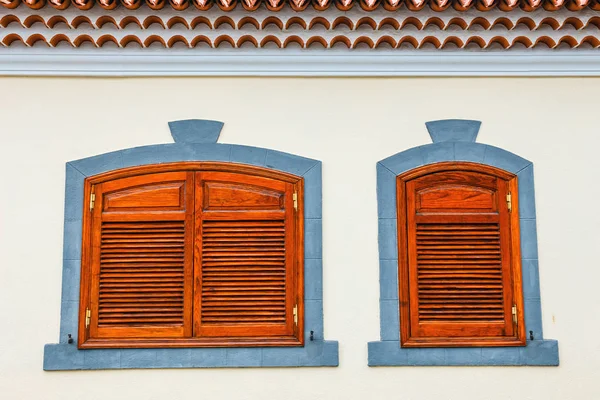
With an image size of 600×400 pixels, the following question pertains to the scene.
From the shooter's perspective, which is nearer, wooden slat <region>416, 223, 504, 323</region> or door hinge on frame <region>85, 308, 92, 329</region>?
A: door hinge on frame <region>85, 308, 92, 329</region>

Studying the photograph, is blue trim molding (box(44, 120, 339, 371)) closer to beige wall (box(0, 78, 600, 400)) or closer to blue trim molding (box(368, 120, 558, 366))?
beige wall (box(0, 78, 600, 400))

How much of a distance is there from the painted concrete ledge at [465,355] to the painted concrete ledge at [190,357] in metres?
0.35

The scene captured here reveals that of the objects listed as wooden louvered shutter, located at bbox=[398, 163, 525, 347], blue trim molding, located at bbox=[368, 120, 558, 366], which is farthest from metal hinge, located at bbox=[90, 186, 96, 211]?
wooden louvered shutter, located at bbox=[398, 163, 525, 347]

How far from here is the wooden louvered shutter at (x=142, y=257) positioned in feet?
16.4

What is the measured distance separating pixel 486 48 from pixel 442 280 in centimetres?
181

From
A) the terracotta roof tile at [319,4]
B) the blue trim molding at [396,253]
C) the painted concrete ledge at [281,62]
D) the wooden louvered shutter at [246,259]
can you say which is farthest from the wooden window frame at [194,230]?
the terracotta roof tile at [319,4]

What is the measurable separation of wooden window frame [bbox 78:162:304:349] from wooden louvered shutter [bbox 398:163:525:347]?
0.76 metres

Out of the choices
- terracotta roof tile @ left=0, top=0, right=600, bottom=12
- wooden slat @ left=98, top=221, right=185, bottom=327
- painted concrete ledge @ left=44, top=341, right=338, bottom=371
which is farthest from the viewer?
wooden slat @ left=98, top=221, right=185, bottom=327

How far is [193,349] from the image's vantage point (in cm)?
493

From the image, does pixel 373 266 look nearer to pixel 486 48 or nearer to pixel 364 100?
pixel 364 100

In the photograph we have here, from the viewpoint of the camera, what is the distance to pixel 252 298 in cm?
504

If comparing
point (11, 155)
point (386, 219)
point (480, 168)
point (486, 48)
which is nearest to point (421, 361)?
point (386, 219)

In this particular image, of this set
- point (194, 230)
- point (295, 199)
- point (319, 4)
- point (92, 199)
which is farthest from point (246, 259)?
point (319, 4)

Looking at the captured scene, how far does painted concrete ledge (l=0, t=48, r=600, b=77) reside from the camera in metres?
5.14
